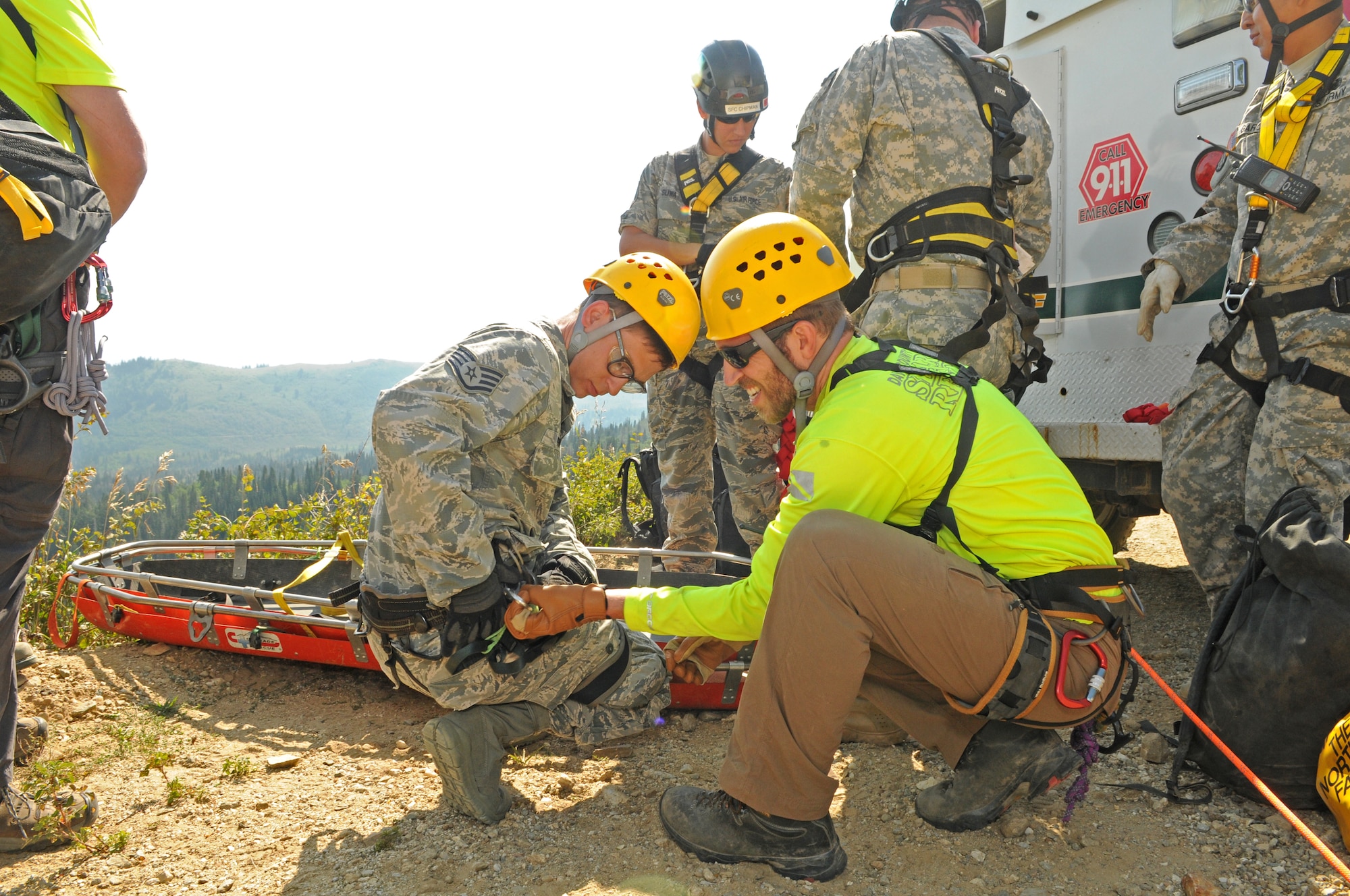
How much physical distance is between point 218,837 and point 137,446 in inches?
6492

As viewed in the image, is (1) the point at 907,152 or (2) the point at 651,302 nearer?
(2) the point at 651,302

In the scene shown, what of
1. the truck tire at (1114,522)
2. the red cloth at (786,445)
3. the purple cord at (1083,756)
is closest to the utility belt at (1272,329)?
the purple cord at (1083,756)

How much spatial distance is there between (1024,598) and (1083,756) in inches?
22.5

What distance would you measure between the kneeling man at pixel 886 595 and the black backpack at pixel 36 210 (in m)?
1.95

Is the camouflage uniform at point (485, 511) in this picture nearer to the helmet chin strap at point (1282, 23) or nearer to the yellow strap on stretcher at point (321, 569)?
the yellow strap on stretcher at point (321, 569)

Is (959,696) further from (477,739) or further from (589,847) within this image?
(477,739)

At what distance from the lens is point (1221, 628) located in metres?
3.01

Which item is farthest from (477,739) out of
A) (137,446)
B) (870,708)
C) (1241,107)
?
(137,446)

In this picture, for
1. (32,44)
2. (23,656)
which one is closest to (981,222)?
(32,44)

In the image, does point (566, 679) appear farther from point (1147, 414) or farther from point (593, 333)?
point (1147, 414)

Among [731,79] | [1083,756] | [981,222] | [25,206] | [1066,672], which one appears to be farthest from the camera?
[731,79]

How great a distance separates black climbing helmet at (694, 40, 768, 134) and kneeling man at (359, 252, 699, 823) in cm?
196

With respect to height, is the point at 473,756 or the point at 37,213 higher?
the point at 37,213

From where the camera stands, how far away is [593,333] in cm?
329
